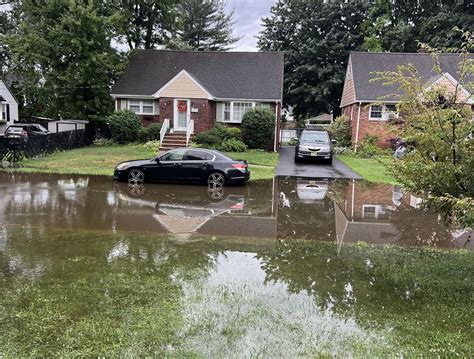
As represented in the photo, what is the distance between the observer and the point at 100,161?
1938 cm

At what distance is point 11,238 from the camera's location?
7820mm

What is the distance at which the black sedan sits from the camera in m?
14.4

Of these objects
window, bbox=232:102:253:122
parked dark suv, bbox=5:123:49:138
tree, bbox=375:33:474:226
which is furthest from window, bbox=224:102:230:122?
tree, bbox=375:33:474:226

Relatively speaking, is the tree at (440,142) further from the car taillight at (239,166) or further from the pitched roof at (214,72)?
the pitched roof at (214,72)

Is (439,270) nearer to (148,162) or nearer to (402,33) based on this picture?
(148,162)

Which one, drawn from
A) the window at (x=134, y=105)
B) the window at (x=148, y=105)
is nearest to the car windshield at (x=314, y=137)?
the window at (x=148, y=105)

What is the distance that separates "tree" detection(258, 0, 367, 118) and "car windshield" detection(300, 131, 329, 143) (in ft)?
56.8

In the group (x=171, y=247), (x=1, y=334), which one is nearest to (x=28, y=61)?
(x=171, y=247)

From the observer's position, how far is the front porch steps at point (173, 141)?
2385cm

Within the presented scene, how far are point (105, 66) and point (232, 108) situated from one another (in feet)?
26.9

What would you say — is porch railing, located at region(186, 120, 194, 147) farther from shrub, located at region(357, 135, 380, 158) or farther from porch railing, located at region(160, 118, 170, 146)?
shrub, located at region(357, 135, 380, 158)

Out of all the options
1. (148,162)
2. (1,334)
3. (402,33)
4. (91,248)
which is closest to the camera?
(1,334)

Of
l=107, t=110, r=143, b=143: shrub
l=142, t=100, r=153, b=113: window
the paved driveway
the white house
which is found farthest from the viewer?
the white house

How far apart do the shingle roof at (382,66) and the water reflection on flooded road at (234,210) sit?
1309 cm
